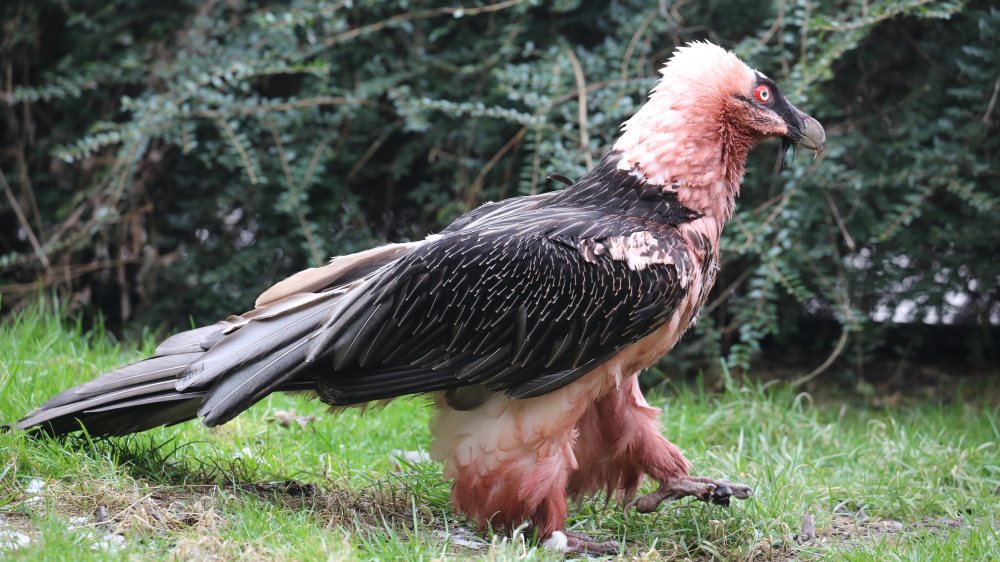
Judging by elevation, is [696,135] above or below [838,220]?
above

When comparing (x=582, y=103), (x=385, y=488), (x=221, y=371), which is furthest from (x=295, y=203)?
(x=221, y=371)

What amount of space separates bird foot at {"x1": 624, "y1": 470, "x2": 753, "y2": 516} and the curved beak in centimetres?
140

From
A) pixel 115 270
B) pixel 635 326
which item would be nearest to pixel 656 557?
pixel 635 326

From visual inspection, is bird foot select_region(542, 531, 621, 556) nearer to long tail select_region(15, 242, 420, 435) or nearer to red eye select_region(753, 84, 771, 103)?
long tail select_region(15, 242, 420, 435)

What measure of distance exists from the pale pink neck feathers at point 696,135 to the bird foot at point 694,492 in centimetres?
103

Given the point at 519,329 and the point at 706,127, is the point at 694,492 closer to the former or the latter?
the point at 519,329

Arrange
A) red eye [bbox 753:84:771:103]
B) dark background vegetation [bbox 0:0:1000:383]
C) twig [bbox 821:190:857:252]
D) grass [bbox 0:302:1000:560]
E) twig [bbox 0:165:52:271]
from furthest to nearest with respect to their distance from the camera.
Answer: twig [bbox 0:165:52:271] < dark background vegetation [bbox 0:0:1000:383] < twig [bbox 821:190:857:252] < red eye [bbox 753:84:771:103] < grass [bbox 0:302:1000:560]

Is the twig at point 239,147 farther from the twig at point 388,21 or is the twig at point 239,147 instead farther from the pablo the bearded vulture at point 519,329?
the pablo the bearded vulture at point 519,329

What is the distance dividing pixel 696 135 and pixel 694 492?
54.0 inches

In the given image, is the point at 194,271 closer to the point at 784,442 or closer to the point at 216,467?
the point at 216,467

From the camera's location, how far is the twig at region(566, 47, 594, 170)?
6.10 m

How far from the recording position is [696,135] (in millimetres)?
4090

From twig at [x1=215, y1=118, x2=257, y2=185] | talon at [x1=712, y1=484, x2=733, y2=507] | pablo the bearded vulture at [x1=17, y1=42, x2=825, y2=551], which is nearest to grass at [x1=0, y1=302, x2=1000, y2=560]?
talon at [x1=712, y1=484, x2=733, y2=507]

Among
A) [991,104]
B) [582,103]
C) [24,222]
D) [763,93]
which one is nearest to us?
[763,93]
